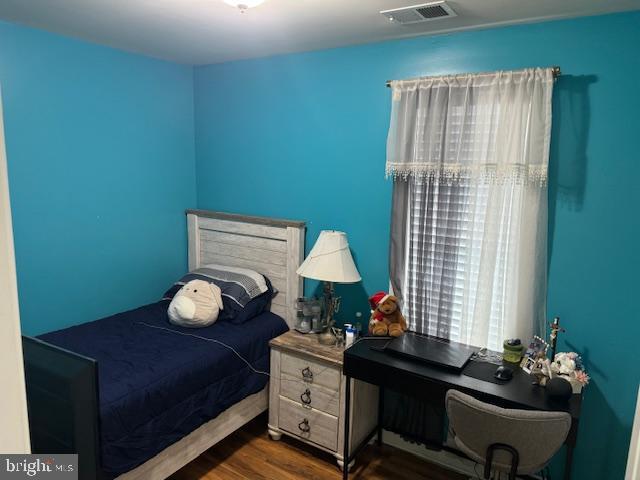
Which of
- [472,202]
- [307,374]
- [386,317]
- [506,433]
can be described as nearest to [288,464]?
[307,374]

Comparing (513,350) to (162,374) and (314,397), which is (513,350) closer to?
(314,397)

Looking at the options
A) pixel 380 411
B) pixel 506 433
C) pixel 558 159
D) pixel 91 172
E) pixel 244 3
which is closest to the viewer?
pixel 506 433

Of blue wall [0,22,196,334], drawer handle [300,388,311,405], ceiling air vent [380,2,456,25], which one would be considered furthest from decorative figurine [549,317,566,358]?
blue wall [0,22,196,334]

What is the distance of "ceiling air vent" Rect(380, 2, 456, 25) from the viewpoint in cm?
208

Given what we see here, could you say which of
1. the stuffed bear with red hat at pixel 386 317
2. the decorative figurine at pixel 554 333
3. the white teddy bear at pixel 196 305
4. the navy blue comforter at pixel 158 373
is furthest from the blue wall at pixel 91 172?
the decorative figurine at pixel 554 333

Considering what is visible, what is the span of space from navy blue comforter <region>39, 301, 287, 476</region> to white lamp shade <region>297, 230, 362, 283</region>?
60cm

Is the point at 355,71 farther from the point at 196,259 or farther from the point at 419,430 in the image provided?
the point at 419,430

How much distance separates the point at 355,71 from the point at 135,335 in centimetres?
212

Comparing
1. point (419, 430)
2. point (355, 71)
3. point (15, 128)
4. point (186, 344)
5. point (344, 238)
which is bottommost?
point (419, 430)

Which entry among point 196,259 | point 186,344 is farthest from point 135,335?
point 196,259

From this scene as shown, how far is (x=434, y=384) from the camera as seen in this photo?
85.1 inches

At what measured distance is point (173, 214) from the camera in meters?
3.60

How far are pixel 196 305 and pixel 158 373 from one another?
0.64 metres

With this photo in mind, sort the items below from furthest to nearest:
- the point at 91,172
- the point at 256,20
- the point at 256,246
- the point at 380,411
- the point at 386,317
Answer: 1. the point at 256,246
2. the point at 91,172
3. the point at 380,411
4. the point at 386,317
5. the point at 256,20
